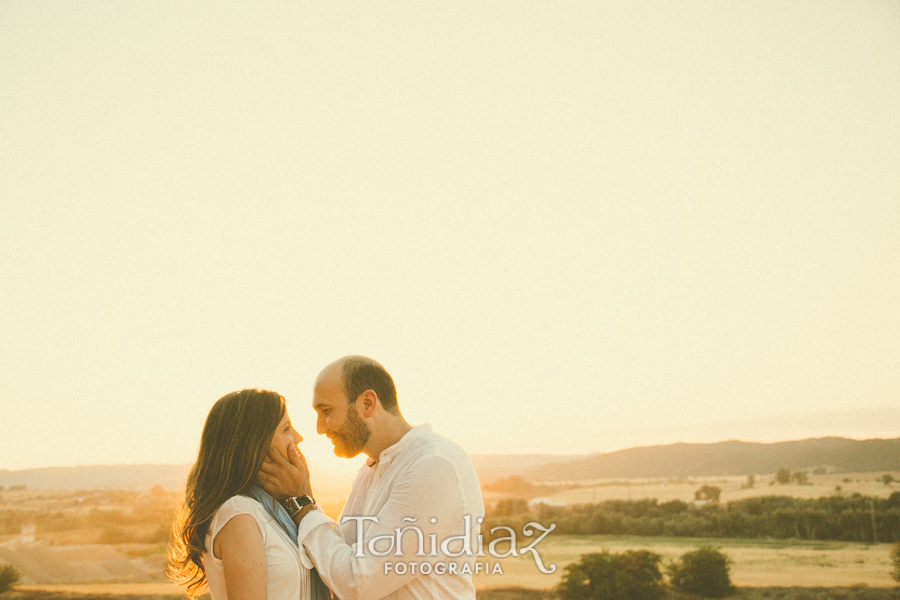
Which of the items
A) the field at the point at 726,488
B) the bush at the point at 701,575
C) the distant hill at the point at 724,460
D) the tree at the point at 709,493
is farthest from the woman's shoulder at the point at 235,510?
the tree at the point at 709,493

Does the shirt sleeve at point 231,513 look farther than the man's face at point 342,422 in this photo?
No

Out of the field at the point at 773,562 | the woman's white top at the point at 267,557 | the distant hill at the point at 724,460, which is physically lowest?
the field at the point at 773,562

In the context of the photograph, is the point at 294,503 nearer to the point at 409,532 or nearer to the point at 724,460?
the point at 409,532

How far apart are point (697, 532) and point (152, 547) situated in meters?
15.7

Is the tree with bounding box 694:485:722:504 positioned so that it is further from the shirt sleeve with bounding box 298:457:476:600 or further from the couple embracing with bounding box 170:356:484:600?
the shirt sleeve with bounding box 298:457:476:600

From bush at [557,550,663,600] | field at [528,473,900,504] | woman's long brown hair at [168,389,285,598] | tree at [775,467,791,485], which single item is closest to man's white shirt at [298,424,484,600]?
woman's long brown hair at [168,389,285,598]

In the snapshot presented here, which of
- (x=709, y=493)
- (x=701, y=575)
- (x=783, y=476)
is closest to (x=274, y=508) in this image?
(x=701, y=575)

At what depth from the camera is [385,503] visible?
2721 millimetres

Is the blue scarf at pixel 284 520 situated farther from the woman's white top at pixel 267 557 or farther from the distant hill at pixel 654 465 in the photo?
the distant hill at pixel 654 465

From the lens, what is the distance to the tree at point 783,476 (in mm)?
18438

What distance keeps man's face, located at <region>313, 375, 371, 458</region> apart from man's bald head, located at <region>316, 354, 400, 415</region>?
4cm

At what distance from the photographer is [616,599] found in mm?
15539

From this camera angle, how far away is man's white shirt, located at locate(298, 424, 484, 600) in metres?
2.46

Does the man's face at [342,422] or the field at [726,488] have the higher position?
the man's face at [342,422]
